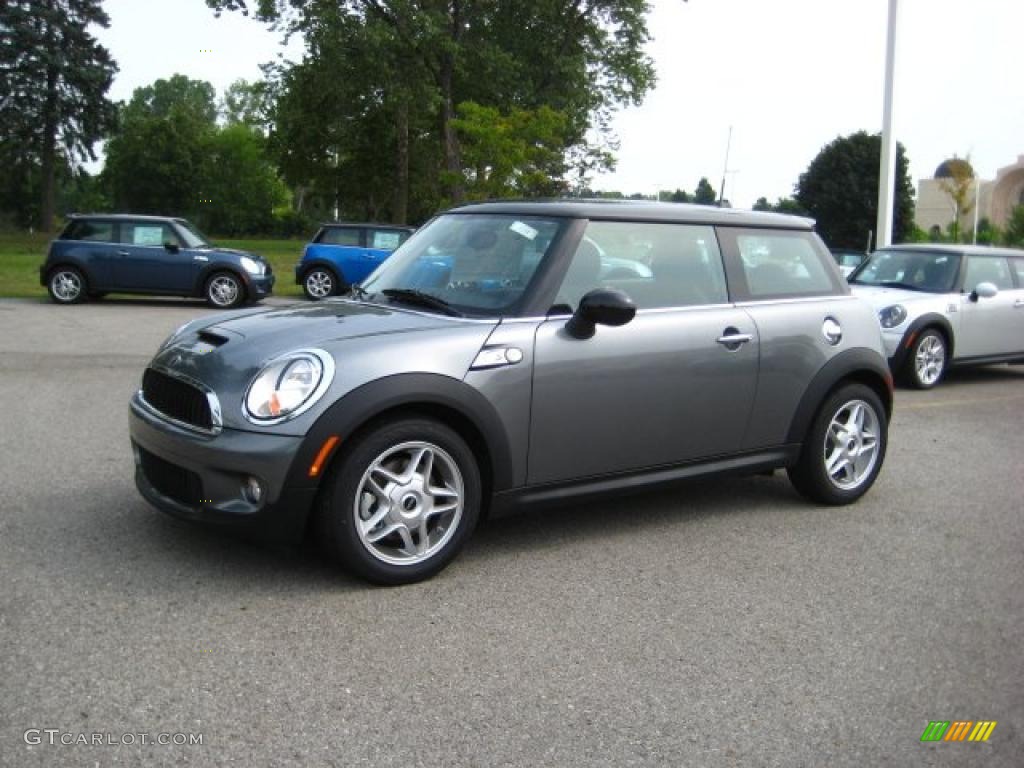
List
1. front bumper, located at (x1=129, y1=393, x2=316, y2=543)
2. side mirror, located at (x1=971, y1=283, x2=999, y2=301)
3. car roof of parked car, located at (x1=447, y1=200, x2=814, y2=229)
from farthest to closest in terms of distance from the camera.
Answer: side mirror, located at (x1=971, y1=283, x2=999, y2=301) → car roof of parked car, located at (x1=447, y1=200, x2=814, y2=229) → front bumper, located at (x1=129, y1=393, x2=316, y2=543)

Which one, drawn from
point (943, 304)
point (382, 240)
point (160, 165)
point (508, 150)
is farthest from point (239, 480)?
point (160, 165)

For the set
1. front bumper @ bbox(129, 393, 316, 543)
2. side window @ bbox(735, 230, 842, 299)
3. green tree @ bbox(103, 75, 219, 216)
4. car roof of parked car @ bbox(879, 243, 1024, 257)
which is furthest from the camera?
green tree @ bbox(103, 75, 219, 216)

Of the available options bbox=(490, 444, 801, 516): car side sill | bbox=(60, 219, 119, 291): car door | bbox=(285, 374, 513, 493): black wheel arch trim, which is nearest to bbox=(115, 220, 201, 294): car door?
bbox=(60, 219, 119, 291): car door

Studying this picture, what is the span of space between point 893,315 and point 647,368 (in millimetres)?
7073

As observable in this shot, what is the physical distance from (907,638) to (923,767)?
99cm

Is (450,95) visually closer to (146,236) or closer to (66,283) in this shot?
(146,236)

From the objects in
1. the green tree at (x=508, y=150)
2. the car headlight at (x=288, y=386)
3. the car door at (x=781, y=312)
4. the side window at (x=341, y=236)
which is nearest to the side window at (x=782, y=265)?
the car door at (x=781, y=312)

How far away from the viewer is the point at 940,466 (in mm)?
7035

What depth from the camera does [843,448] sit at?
18.9 feet

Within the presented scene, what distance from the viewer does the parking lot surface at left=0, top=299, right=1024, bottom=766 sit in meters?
2.99

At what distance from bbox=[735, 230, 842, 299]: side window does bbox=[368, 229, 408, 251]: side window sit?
15810 mm

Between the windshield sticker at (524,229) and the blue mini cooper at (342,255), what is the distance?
51.9 ft

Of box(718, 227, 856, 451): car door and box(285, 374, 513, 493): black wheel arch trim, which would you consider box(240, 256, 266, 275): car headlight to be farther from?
box(285, 374, 513, 493): black wheel arch trim

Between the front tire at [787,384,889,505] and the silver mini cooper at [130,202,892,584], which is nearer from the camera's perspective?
the silver mini cooper at [130,202,892,584]
